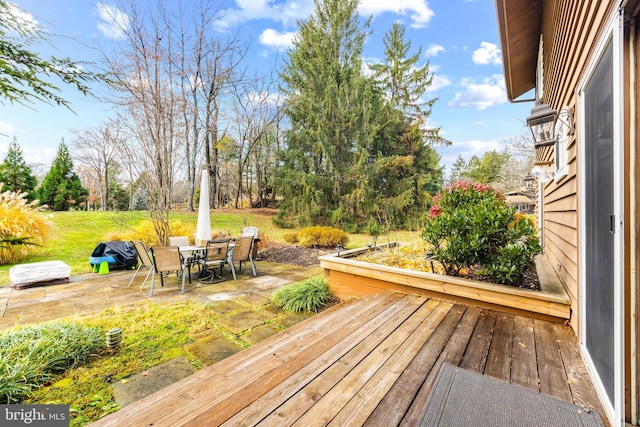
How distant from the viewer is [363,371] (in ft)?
5.47

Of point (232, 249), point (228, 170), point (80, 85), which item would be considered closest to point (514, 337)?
point (80, 85)

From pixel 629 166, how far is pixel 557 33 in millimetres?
2956

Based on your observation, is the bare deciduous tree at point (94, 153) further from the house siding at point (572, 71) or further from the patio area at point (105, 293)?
the house siding at point (572, 71)

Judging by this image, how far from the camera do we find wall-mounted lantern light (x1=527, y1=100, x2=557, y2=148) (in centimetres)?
264

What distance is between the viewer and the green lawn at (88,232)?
21.4 ft

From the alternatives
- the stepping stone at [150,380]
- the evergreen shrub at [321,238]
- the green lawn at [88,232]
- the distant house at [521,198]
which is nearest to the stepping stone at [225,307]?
the stepping stone at [150,380]

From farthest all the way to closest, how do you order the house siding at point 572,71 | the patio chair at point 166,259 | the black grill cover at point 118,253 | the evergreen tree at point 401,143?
the evergreen tree at point 401,143, the black grill cover at point 118,253, the patio chair at point 166,259, the house siding at point 572,71

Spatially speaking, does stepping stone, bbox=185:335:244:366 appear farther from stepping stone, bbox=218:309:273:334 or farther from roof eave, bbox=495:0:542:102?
roof eave, bbox=495:0:542:102

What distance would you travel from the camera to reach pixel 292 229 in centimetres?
1319

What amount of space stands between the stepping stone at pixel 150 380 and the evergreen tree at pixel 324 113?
10.7 meters

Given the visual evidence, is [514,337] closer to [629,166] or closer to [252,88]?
[629,166]

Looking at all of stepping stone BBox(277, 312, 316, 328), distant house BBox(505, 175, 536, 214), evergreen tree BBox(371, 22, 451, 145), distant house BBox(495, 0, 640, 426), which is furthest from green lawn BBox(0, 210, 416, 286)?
distant house BBox(505, 175, 536, 214)

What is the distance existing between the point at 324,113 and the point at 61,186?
1387 cm

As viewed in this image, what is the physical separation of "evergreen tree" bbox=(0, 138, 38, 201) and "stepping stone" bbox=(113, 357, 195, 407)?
15508 millimetres
